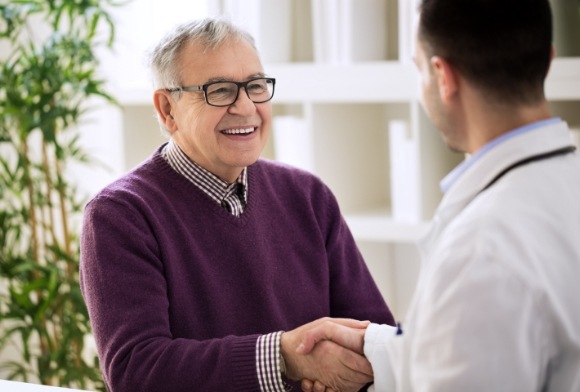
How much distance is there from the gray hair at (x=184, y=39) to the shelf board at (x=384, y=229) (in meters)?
0.97

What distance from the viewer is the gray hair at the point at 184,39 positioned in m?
1.97

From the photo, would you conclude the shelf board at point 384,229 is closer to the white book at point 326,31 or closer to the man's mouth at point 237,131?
the white book at point 326,31

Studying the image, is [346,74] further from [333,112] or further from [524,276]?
[524,276]

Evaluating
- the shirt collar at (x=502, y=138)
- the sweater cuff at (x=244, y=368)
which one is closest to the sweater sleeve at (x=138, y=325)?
the sweater cuff at (x=244, y=368)

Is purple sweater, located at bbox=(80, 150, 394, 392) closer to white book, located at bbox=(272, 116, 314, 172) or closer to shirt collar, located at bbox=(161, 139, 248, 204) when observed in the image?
shirt collar, located at bbox=(161, 139, 248, 204)

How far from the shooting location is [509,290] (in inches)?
45.6

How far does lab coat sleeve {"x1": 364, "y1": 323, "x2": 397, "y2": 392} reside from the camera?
1646mm

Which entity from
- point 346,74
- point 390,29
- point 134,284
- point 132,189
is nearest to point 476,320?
point 134,284

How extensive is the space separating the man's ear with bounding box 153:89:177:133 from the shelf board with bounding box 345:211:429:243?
947 mm

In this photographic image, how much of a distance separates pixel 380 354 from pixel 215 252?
1.48 feet

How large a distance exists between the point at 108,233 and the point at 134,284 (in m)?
0.12

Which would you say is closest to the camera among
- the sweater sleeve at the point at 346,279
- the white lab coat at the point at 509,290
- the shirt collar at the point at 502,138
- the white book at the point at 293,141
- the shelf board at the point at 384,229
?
the white lab coat at the point at 509,290

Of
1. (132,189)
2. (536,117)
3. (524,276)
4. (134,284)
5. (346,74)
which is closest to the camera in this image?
(524,276)

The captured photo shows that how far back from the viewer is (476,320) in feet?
3.84
